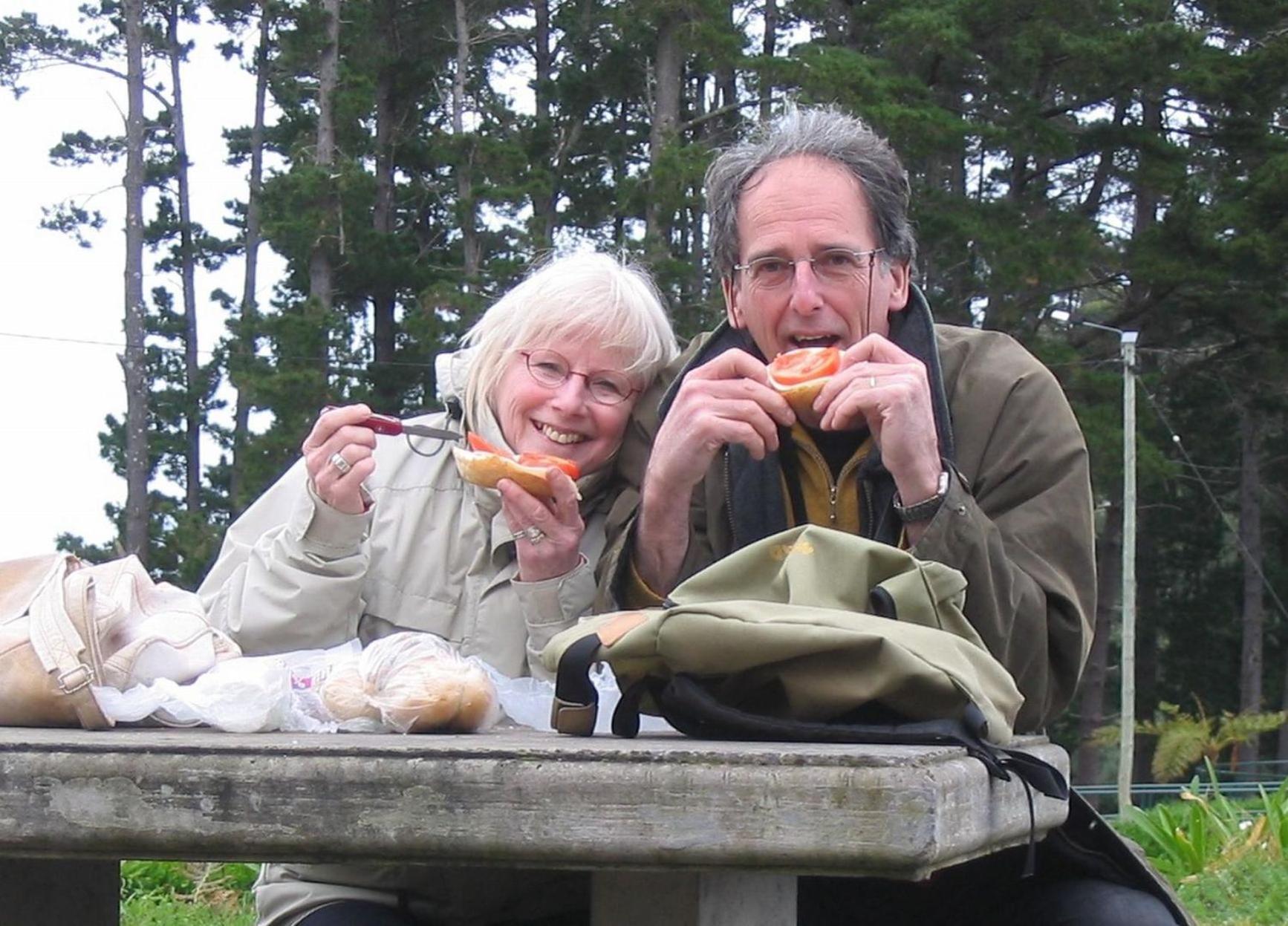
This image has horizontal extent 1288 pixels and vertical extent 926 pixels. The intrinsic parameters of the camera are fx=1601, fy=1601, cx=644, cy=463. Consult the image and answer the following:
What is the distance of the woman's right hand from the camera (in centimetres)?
235

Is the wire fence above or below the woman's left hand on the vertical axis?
below

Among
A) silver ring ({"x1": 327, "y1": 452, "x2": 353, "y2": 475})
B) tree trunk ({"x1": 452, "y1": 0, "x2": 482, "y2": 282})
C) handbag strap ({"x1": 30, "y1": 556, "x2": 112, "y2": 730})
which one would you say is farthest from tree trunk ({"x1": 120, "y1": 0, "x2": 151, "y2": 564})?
handbag strap ({"x1": 30, "y1": 556, "x2": 112, "y2": 730})

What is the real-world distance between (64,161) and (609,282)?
81.7ft

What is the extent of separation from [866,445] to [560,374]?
1.81 feet

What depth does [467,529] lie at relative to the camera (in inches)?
101

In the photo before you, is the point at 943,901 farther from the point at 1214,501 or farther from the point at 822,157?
the point at 1214,501

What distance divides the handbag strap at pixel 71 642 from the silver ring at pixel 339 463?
61cm

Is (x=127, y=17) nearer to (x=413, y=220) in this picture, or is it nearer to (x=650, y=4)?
(x=413, y=220)

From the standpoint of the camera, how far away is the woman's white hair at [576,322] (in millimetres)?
2613

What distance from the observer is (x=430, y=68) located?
1040 inches

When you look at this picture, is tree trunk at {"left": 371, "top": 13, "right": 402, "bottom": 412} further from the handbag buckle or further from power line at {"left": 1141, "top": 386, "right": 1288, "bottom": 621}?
the handbag buckle

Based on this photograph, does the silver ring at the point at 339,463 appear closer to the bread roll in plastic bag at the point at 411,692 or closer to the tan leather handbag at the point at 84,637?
the tan leather handbag at the point at 84,637

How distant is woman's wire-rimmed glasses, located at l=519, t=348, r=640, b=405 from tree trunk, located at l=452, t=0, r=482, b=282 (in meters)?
20.0

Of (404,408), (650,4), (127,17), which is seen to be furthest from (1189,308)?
(127,17)
